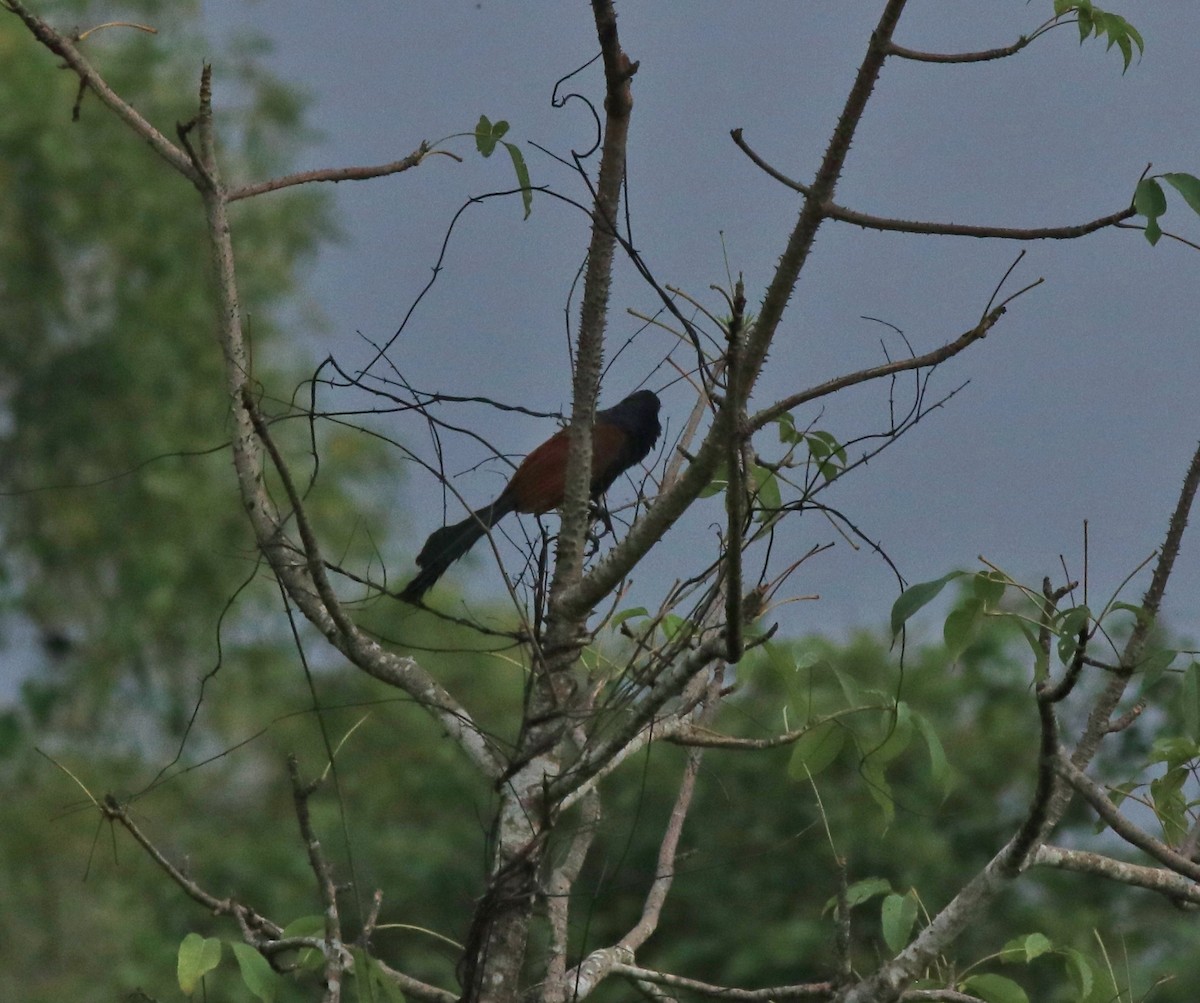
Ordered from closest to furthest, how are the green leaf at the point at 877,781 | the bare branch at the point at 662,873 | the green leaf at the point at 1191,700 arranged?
the green leaf at the point at 1191,700 → the green leaf at the point at 877,781 → the bare branch at the point at 662,873

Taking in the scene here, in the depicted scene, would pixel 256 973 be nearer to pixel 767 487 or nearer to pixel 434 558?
pixel 767 487

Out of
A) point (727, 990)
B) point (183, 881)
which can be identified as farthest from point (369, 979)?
point (727, 990)

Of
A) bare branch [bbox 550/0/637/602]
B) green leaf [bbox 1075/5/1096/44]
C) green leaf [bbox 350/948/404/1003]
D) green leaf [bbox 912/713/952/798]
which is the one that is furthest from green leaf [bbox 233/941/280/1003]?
green leaf [bbox 1075/5/1096/44]

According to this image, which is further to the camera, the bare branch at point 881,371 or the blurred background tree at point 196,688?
the blurred background tree at point 196,688

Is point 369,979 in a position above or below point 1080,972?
below

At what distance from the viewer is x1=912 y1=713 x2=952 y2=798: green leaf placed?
2443 millimetres

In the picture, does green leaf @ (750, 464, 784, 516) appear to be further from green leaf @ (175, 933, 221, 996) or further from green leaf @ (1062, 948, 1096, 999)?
green leaf @ (175, 933, 221, 996)

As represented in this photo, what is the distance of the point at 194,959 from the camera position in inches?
86.3

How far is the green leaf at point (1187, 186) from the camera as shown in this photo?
6.33 feet

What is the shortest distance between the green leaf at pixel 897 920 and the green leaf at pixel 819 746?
26 cm

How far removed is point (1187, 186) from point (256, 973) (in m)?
1.65

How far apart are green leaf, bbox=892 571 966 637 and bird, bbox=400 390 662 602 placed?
61cm

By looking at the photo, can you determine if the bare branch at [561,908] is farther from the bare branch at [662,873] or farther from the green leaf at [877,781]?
the green leaf at [877,781]

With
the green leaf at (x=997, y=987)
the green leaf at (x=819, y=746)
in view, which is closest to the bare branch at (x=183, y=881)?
the green leaf at (x=819, y=746)
